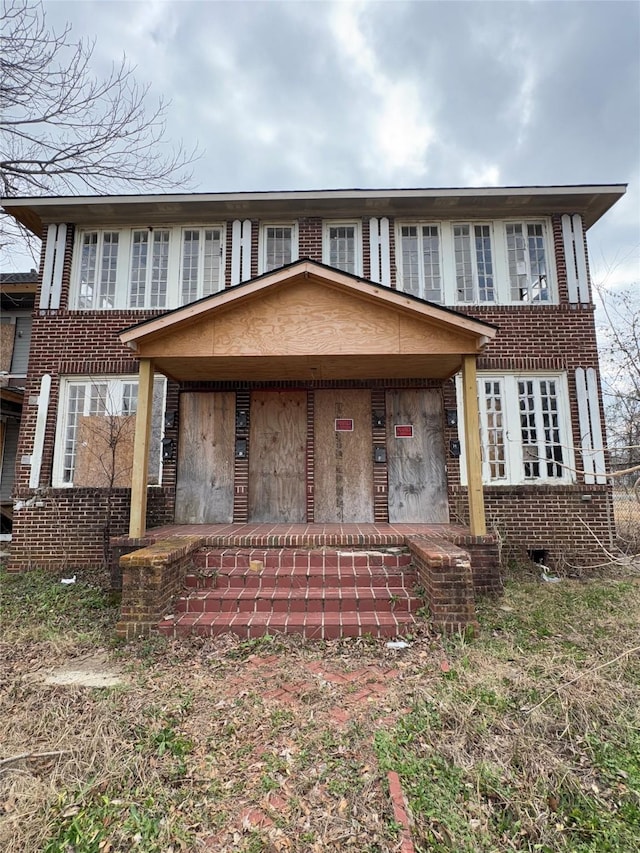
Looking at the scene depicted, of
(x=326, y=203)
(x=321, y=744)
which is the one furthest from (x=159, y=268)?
(x=321, y=744)

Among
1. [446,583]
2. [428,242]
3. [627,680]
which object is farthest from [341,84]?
[627,680]

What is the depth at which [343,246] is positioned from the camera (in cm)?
792

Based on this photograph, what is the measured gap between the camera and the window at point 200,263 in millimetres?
7859

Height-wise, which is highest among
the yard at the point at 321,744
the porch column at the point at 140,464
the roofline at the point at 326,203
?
the roofline at the point at 326,203

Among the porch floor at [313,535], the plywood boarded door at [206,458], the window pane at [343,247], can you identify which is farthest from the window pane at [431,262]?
the porch floor at [313,535]

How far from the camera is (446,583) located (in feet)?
14.1

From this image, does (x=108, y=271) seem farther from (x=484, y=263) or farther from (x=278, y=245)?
(x=484, y=263)

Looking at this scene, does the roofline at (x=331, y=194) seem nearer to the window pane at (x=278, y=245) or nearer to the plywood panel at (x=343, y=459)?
the window pane at (x=278, y=245)

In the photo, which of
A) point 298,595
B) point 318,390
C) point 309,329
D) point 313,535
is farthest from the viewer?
point 318,390

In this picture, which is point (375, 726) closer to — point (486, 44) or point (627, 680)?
point (627, 680)

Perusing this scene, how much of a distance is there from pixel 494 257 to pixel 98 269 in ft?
24.6

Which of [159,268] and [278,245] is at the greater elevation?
[278,245]

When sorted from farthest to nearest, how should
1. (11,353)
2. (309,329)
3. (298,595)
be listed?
(11,353) < (309,329) < (298,595)

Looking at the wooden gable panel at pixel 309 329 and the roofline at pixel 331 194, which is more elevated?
the roofline at pixel 331 194
